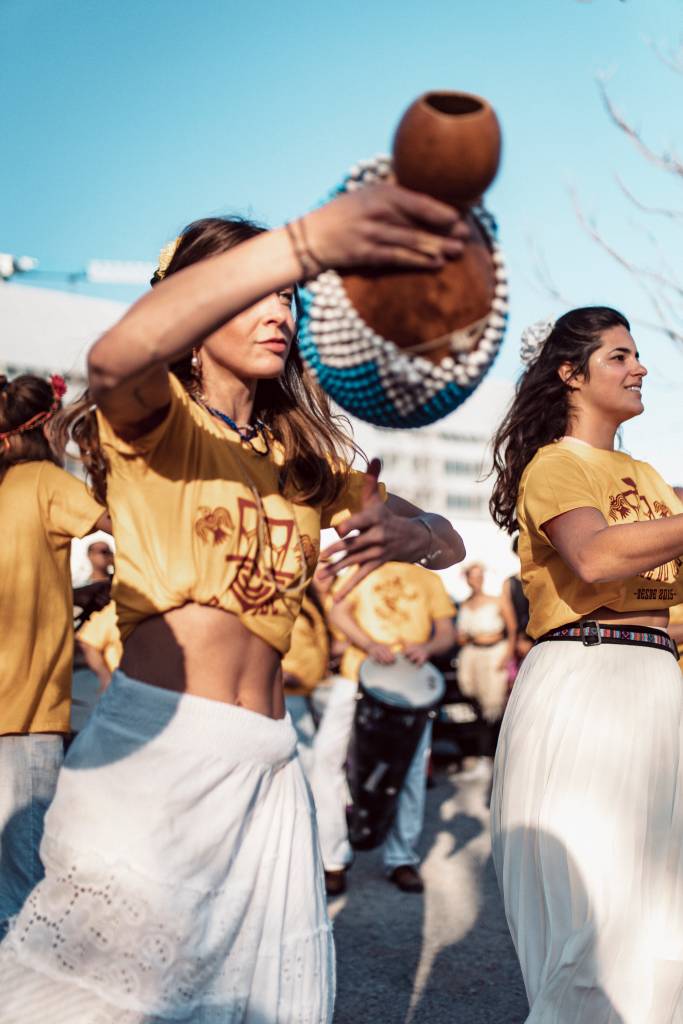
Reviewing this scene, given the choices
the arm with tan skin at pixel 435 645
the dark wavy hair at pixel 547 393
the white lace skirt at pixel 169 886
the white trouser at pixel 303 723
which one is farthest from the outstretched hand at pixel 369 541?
the arm with tan skin at pixel 435 645

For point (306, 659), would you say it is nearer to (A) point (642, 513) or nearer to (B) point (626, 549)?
(A) point (642, 513)

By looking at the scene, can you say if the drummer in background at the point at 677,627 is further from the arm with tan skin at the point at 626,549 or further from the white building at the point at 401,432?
the white building at the point at 401,432

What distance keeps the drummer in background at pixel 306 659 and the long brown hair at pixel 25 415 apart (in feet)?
7.84

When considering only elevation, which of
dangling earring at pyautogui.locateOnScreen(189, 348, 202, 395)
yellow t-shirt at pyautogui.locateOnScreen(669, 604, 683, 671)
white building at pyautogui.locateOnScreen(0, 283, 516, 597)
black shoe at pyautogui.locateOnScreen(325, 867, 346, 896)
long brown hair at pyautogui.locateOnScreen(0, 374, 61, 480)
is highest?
dangling earring at pyautogui.locateOnScreen(189, 348, 202, 395)

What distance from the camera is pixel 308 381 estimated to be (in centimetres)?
265

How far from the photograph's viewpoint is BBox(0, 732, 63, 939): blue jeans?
3.44 metres

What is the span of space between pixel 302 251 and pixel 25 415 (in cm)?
255

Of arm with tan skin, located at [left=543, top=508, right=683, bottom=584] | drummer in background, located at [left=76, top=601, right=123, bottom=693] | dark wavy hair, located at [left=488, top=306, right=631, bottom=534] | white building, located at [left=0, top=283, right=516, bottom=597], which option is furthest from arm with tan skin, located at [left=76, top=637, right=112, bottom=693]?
white building, located at [left=0, top=283, right=516, bottom=597]

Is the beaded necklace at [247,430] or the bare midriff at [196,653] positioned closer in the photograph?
the bare midriff at [196,653]

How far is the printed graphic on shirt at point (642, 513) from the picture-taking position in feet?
10.6

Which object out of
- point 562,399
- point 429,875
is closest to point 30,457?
point 562,399

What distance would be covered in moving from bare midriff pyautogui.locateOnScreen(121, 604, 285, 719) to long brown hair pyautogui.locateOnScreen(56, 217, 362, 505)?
0.33m

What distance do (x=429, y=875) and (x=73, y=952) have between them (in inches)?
189

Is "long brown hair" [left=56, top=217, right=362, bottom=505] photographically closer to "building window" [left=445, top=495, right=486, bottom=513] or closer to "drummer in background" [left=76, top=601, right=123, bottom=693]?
"drummer in background" [left=76, top=601, right=123, bottom=693]
